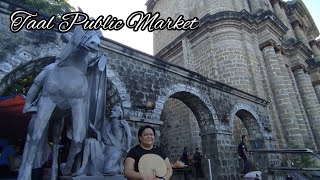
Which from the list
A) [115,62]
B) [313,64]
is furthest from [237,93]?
[313,64]

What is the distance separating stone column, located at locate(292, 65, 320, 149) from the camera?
17489 millimetres

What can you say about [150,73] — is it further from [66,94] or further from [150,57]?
[66,94]

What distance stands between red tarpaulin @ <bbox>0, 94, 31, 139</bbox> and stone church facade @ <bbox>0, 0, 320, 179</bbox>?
1.06 meters

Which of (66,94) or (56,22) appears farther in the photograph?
(56,22)

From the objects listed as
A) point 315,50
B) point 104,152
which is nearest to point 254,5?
point 315,50

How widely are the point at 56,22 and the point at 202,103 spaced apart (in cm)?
585

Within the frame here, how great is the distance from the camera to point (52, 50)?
5918 millimetres

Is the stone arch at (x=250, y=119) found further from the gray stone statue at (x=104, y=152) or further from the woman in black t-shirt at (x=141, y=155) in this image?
the woman in black t-shirt at (x=141, y=155)

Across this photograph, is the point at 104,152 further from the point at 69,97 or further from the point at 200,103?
the point at 200,103

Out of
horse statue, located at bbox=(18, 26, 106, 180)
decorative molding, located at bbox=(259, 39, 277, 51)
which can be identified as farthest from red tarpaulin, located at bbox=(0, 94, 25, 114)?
decorative molding, located at bbox=(259, 39, 277, 51)

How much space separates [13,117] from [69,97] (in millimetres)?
4039

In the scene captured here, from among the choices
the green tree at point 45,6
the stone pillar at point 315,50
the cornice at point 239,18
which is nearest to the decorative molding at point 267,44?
the cornice at point 239,18

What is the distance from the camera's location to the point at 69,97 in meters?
3.26

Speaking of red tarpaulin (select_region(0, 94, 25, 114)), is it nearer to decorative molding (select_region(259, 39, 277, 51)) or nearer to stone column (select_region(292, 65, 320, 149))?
decorative molding (select_region(259, 39, 277, 51))
